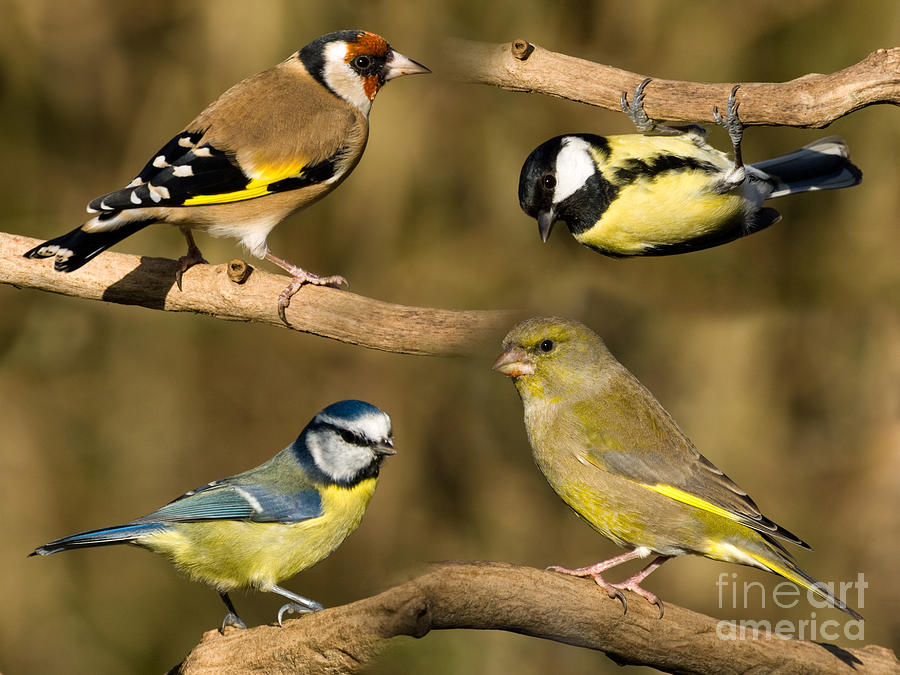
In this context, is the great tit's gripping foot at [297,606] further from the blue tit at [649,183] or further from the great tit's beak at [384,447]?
the blue tit at [649,183]

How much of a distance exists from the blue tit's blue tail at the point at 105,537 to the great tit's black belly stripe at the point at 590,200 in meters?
1.74

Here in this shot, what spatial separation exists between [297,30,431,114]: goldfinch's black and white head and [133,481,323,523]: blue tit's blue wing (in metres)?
1.73

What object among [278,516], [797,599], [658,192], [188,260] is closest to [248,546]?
[278,516]

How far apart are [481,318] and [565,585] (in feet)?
3.50

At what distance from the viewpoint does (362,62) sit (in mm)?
3834

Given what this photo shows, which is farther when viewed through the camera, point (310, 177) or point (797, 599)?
point (797, 599)

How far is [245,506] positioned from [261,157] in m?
1.27

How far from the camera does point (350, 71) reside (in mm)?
3879

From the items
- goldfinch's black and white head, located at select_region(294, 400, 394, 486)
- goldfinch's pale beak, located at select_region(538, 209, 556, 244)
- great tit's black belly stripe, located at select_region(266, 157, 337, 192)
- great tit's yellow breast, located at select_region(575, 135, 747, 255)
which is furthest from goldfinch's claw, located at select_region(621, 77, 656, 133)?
goldfinch's black and white head, located at select_region(294, 400, 394, 486)

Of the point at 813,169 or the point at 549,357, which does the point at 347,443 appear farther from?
the point at 813,169

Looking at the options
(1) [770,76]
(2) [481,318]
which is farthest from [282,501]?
(1) [770,76]

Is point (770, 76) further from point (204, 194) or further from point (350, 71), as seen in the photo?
point (204, 194)

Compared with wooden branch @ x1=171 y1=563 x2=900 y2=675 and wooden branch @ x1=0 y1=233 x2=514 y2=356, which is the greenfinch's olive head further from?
wooden branch @ x1=171 y1=563 x2=900 y2=675

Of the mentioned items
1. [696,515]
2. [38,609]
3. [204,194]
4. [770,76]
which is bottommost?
[38,609]
